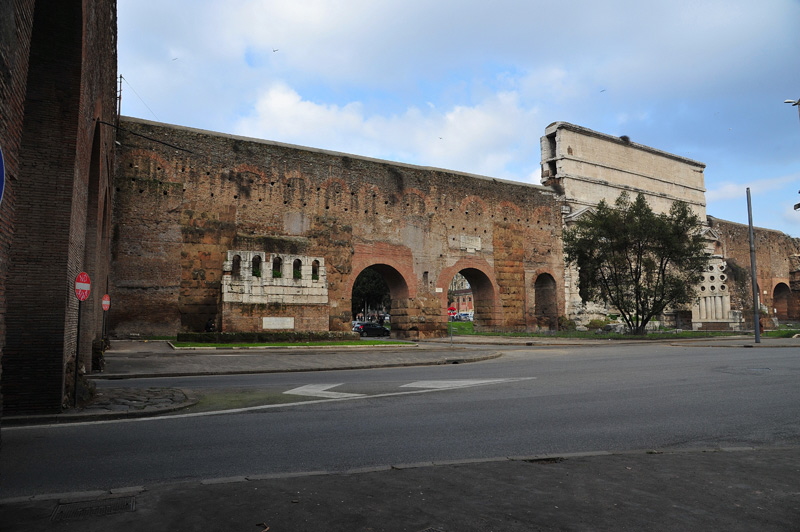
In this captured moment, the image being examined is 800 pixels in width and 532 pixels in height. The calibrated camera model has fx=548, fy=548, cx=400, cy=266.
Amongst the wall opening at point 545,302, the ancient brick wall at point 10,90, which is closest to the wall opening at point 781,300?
the wall opening at point 545,302

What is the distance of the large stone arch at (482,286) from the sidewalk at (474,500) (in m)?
24.0

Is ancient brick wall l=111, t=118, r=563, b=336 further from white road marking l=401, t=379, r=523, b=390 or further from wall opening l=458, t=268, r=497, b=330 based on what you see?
white road marking l=401, t=379, r=523, b=390

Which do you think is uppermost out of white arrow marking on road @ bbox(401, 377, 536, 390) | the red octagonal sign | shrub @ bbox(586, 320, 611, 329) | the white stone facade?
the white stone facade

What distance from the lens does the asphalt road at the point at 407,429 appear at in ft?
15.7

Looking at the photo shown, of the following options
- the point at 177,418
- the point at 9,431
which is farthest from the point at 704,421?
the point at 9,431

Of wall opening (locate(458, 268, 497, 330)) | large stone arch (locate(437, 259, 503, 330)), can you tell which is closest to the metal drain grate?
large stone arch (locate(437, 259, 503, 330))

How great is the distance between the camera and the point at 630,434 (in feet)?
19.6

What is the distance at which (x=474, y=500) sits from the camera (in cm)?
370

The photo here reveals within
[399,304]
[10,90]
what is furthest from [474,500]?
[399,304]

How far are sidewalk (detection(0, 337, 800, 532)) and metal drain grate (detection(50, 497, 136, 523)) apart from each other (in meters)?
0.01

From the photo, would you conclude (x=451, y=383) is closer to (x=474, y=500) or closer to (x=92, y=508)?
(x=474, y=500)

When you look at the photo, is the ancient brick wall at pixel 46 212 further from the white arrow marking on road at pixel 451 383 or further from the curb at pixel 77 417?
the white arrow marking on road at pixel 451 383

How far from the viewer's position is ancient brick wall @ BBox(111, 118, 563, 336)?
21922 millimetres

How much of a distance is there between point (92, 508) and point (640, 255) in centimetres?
2717
